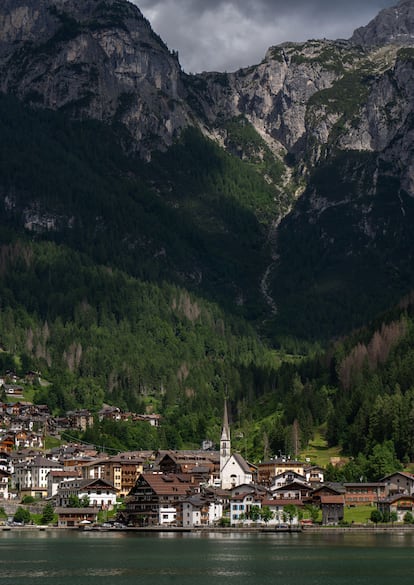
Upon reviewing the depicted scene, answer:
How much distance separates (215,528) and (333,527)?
17956mm

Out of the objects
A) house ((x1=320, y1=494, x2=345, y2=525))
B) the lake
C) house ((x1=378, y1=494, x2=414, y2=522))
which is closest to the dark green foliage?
house ((x1=378, y1=494, x2=414, y2=522))

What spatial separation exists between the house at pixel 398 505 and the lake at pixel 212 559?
45.2ft

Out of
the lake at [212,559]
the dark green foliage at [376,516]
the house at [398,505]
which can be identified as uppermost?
the house at [398,505]

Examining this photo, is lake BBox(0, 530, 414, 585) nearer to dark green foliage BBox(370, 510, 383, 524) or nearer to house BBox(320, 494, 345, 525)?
dark green foliage BBox(370, 510, 383, 524)

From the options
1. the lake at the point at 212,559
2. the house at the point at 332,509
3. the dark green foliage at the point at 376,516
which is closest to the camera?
the lake at the point at 212,559

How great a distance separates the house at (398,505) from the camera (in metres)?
196

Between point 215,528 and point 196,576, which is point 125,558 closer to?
point 196,576

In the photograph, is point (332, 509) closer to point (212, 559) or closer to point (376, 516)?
point (376, 516)

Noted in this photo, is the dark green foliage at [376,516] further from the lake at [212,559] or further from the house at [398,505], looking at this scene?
the lake at [212,559]

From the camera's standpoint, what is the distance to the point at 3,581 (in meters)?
127

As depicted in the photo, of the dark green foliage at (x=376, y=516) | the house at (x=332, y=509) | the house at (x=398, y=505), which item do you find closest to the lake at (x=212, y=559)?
the dark green foliage at (x=376, y=516)

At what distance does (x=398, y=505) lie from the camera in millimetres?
196750

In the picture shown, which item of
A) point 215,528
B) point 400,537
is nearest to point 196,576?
point 400,537

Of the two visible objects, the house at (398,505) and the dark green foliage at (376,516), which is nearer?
the dark green foliage at (376,516)
